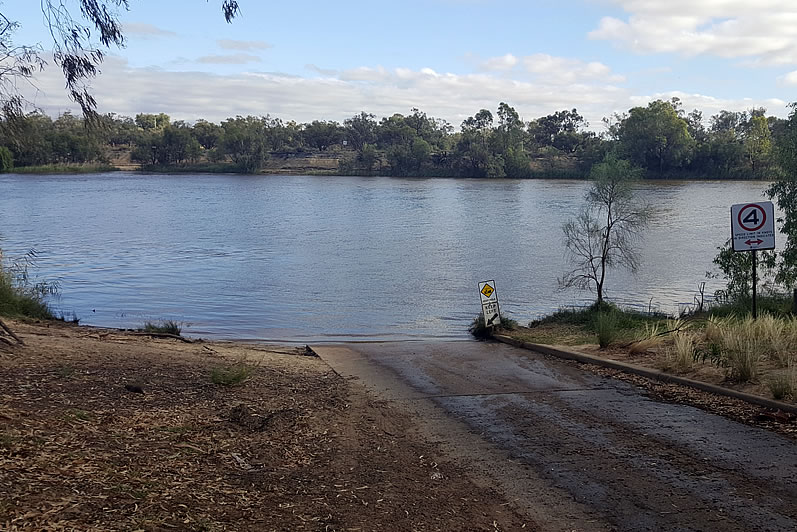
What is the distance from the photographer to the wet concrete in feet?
16.3

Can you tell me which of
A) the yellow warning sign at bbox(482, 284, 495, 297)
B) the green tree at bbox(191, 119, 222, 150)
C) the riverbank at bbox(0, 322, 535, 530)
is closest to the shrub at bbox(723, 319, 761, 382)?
the riverbank at bbox(0, 322, 535, 530)

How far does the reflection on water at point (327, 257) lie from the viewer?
21.7m

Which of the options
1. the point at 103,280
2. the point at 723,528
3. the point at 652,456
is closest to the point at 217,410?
the point at 652,456

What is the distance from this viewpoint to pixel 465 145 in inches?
4547

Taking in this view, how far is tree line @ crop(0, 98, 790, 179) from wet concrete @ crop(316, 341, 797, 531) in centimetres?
8167

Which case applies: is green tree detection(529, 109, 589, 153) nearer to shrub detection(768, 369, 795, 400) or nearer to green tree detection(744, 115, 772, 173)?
green tree detection(744, 115, 772, 173)

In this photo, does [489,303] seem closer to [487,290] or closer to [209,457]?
[487,290]

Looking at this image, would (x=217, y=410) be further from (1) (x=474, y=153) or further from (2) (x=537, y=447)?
(1) (x=474, y=153)

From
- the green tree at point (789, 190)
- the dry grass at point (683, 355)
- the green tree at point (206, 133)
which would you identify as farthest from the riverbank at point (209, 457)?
the green tree at point (206, 133)

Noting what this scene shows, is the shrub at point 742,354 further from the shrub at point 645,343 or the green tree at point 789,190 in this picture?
the green tree at point 789,190

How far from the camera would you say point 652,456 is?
20.0 feet

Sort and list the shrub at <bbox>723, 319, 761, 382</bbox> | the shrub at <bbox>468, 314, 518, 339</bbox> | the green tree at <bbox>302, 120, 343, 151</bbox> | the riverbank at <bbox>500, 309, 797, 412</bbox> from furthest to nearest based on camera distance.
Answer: the green tree at <bbox>302, 120, 343, 151</bbox>
the shrub at <bbox>468, 314, 518, 339</bbox>
the shrub at <bbox>723, 319, 761, 382</bbox>
the riverbank at <bbox>500, 309, 797, 412</bbox>

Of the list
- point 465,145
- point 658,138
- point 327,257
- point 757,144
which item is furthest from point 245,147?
point 327,257

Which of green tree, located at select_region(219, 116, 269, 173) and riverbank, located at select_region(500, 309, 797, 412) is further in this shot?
green tree, located at select_region(219, 116, 269, 173)
